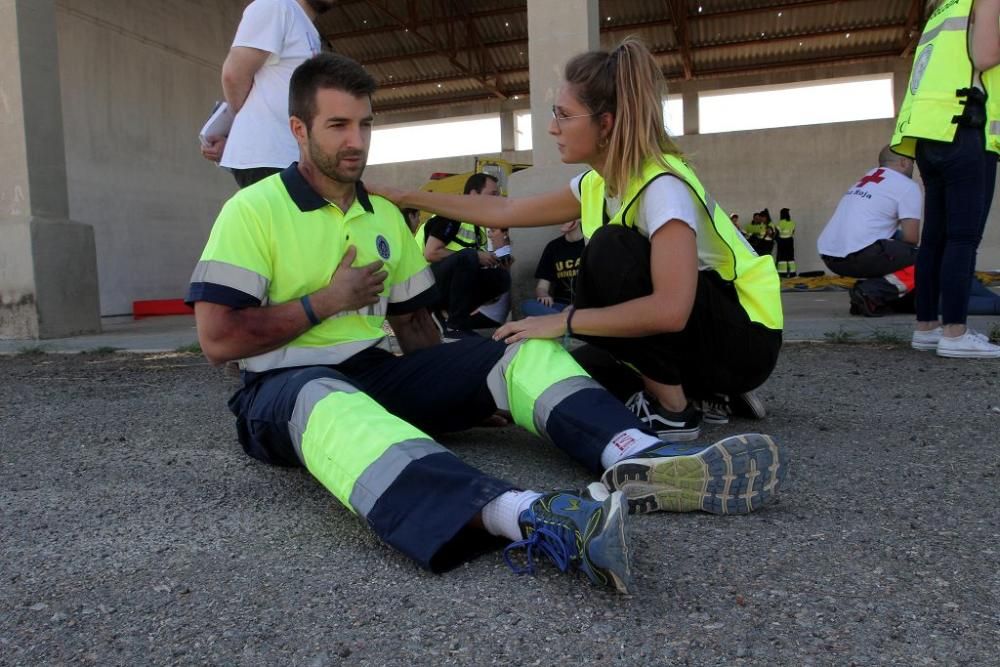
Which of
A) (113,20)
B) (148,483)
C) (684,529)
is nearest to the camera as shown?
(684,529)

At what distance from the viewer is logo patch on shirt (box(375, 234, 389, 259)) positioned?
7.92 ft

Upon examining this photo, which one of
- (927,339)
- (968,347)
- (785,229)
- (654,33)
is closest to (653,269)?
(968,347)

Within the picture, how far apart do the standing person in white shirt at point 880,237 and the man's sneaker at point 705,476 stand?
4.57 m

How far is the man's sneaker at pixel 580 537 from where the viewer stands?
4.48ft

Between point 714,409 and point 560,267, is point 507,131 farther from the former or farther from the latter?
point 714,409

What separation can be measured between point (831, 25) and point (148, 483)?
19.4 meters

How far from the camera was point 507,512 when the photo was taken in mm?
1554

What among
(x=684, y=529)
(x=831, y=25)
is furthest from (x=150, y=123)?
(x=831, y=25)

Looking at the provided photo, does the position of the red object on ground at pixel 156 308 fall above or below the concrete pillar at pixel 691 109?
below

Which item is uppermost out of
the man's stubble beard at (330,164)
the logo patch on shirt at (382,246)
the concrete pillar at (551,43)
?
the concrete pillar at (551,43)

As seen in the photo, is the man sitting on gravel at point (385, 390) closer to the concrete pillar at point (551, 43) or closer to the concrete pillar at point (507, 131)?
the concrete pillar at point (551, 43)

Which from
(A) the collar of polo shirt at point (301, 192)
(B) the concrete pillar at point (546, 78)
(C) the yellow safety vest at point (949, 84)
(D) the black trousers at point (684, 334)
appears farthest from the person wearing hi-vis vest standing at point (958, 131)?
(A) the collar of polo shirt at point (301, 192)

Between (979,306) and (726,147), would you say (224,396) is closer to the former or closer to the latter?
(979,306)

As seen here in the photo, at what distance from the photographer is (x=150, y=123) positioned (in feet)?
36.8
